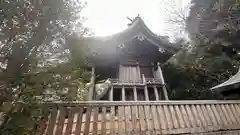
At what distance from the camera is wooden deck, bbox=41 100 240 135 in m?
3.48

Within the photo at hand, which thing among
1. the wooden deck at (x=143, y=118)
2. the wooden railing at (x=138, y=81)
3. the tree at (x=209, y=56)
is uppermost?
the tree at (x=209, y=56)

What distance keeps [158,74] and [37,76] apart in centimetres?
924

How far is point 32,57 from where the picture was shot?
2414mm

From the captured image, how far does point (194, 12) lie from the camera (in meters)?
15.3

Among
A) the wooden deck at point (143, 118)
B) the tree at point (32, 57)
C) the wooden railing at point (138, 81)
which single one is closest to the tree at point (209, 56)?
the wooden railing at point (138, 81)

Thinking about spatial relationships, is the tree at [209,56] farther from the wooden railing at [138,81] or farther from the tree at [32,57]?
the tree at [32,57]

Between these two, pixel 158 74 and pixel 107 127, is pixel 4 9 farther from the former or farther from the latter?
pixel 158 74

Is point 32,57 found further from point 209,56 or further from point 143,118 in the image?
point 209,56

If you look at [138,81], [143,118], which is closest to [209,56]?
[138,81]

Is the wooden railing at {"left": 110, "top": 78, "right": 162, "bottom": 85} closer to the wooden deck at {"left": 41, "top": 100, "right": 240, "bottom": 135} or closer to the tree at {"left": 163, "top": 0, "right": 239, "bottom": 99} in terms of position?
the tree at {"left": 163, "top": 0, "right": 239, "bottom": 99}

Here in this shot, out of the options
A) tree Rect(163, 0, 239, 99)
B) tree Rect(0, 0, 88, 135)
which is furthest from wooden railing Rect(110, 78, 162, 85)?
tree Rect(0, 0, 88, 135)

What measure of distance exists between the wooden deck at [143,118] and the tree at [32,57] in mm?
1018

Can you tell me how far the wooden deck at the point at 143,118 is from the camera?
3.48 meters

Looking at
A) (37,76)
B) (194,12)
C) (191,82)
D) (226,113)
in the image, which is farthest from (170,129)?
(194,12)
